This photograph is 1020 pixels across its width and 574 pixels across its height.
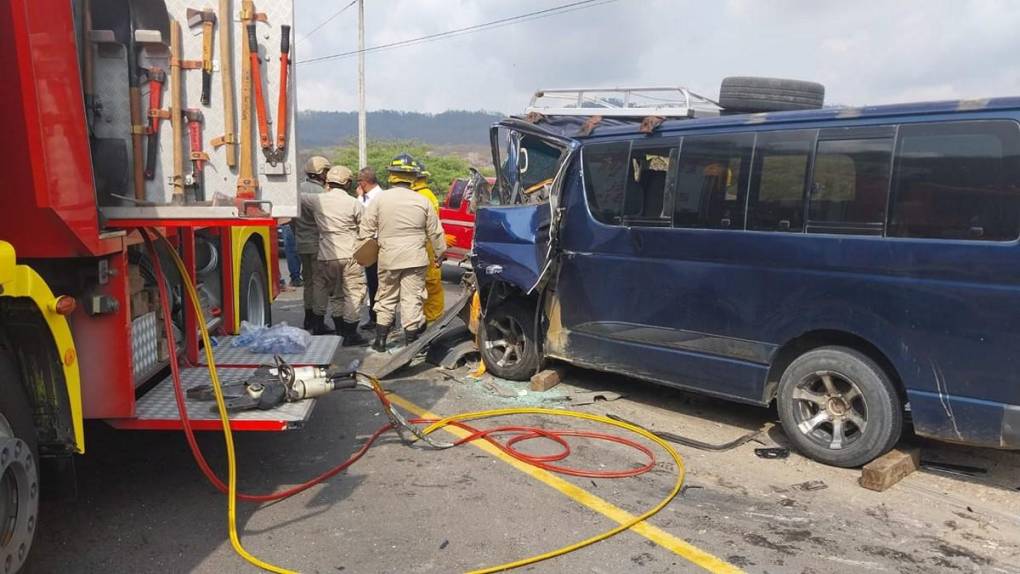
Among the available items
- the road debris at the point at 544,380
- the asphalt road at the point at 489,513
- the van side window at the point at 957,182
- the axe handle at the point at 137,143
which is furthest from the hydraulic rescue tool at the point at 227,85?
the van side window at the point at 957,182

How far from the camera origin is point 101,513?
398 cm

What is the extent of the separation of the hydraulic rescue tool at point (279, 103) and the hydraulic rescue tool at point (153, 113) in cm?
46

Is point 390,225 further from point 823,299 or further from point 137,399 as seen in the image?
point 823,299

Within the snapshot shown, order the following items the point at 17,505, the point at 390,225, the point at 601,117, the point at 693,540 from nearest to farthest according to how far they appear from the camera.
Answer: the point at 17,505 < the point at 693,540 < the point at 601,117 < the point at 390,225

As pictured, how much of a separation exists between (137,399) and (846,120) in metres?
4.31

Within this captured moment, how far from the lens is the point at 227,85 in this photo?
13.3 feet

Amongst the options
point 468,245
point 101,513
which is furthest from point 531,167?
point 468,245

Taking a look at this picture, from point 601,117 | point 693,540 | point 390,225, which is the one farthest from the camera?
point 390,225

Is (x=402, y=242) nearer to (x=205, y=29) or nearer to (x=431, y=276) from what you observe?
(x=431, y=276)

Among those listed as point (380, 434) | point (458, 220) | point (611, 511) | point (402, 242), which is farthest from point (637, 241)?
point (458, 220)

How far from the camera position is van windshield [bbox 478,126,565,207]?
20.9ft

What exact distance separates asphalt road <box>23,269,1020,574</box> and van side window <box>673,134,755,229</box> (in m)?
1.49

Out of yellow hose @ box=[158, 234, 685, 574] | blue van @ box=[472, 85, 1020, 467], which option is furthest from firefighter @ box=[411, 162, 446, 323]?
yellow hose @ box=[158, 234, 685, 574]

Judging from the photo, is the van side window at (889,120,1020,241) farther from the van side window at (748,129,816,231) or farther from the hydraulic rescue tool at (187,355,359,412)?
the hydraulic rescue tool at (187,355,359,412)
